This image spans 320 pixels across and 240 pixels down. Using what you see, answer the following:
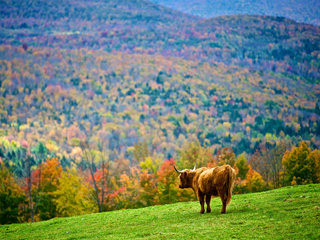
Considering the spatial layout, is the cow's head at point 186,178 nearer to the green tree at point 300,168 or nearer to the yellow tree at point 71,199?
the yellow tree at point 71,199

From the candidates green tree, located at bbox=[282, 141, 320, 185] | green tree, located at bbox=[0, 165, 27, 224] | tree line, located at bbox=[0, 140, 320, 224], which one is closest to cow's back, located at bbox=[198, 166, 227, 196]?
tree line, located at bbox=[0, 140, 320, 224]

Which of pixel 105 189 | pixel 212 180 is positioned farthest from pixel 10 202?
pixel 212 180

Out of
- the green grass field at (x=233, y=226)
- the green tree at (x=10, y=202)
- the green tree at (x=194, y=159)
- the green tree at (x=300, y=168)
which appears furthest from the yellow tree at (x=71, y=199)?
the green grass field at (x=233, y=226)

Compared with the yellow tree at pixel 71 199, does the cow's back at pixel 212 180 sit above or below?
above

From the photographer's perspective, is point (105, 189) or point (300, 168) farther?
point (300, 168)

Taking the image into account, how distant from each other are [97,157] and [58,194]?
13141 cm

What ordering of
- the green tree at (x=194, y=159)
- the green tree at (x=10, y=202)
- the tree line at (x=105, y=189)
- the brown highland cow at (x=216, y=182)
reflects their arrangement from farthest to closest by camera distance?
the green tree at (x=194, y=159), the green tree at (x=10, y=202), the tree line at (x=105, y=189), the brown highland cow at (x=216, y=182)

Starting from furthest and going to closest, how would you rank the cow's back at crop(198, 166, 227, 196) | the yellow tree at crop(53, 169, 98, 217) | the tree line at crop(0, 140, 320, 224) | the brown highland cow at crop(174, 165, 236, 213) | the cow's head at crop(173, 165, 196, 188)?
the yellow tree at crop(53, 169, 98, 217), the tree line at crop(0, 140, 320, 224), the cow's head at crop(173, 165, 196, 188), the cow's back at crop(198, 166, 227, 196), the brown highland cow at crop(174, 165, 236, 213)

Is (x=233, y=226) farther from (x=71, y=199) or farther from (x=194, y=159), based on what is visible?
(x=71, y=199)

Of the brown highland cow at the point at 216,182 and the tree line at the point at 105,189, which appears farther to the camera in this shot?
the tree line at the point at 105,189

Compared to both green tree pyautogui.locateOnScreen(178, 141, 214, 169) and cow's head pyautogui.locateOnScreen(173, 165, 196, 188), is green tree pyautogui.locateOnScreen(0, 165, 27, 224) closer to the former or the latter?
green tree pyautogui.locateOnScreen(178, 141, 214, 169)

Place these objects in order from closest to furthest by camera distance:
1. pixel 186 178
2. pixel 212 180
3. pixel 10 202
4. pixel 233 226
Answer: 1. pixel 233 226
2. pixel 212 180
3. pixel 186 178
4. pixel 10 202

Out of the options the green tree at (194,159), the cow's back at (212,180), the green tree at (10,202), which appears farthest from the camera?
the green tree at (194,159)

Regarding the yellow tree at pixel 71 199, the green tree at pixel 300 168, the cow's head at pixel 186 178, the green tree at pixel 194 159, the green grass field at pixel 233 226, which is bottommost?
the yellow tree at pixel 71 199
